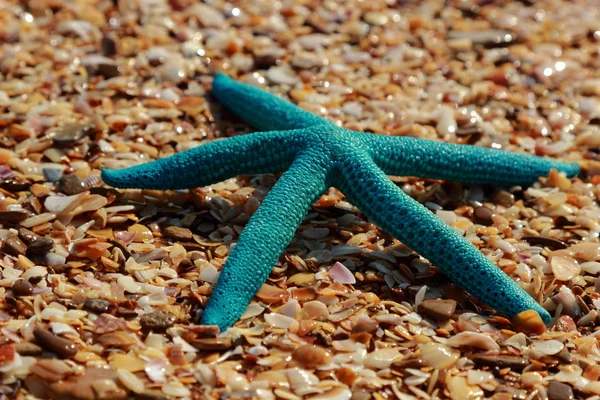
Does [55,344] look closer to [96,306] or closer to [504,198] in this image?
[96,306]

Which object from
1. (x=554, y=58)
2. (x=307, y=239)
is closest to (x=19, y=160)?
(x=307, y=239)

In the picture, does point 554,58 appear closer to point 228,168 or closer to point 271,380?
point 228,168

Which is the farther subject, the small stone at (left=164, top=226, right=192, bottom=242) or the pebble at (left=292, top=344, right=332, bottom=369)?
the small stone at (left=164, top=226, right=192, bottom=242)

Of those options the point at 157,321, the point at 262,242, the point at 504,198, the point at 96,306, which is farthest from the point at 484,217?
the point at 96,306

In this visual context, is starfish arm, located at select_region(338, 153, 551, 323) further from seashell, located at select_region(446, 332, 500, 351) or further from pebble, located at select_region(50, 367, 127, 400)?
pebble, located at select_region(50, 367, 127, 400)

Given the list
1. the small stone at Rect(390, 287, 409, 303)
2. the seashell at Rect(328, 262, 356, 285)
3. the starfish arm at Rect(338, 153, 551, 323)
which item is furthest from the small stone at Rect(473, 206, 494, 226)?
the seashell at Rect(328, 262, 356, 285)

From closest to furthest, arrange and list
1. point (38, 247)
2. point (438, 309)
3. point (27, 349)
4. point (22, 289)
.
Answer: point (27, 349) < point (22, 289) < point (438, 309) < point (38, 247)
